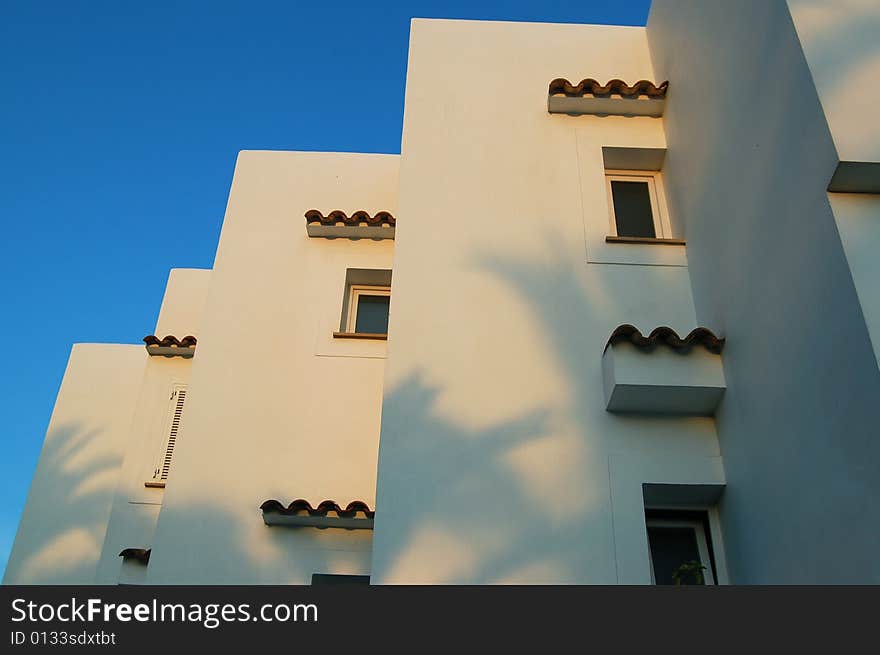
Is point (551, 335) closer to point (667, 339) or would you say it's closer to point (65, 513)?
point (667, 339)

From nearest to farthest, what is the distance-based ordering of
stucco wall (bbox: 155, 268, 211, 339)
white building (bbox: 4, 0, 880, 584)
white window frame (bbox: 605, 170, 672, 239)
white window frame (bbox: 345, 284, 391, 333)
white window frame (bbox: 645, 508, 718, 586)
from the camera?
white building (bbox: 4, 0, 880, 584) < white window frame (bbox: 645, 508, 718, 586) < white window frame (bbox: 605, 170, 672, 239) < white window frame (bbox: 345, 284, 391, 333) < stucco wall (bbox: 155, 268, 211, 339)

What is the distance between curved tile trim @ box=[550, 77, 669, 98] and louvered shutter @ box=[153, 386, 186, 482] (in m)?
5.37

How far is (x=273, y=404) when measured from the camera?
7801 millimetres

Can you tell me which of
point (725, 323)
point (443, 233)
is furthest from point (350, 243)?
point (725, 323)

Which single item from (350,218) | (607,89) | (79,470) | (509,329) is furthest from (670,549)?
(79,470)

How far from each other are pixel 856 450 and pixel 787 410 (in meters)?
0.82

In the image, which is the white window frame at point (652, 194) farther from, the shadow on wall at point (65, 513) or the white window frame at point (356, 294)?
the shadow on wall at point (65, 513)

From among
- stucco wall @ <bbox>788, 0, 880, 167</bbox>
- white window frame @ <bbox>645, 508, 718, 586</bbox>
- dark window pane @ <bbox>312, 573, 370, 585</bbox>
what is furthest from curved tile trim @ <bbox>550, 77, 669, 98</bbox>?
dark window pane @ <bbox>312, 573, 370, 585</bbox>

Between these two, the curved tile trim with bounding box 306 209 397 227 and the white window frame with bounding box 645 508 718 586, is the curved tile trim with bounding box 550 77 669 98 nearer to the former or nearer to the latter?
the curved tile trim with bounding box 306 209 397 227

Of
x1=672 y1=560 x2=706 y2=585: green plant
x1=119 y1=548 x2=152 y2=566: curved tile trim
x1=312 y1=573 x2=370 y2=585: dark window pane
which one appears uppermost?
x1=119 y1=548 x2=152 y2=566: curved tile trim

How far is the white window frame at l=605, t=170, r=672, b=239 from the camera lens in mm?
7949

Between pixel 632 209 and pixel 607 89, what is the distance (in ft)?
4.15

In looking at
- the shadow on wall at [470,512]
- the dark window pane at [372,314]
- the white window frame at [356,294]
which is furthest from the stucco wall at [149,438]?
the shadow on wall at [470,512]
